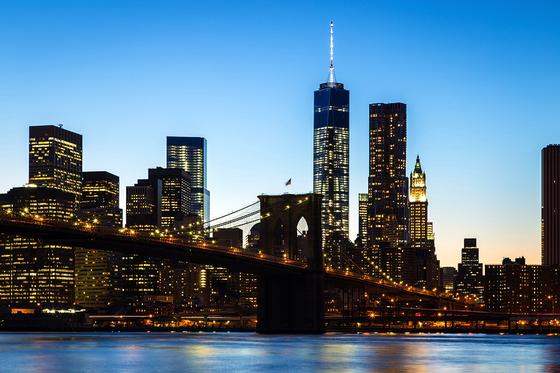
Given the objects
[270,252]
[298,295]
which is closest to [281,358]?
[298,295]

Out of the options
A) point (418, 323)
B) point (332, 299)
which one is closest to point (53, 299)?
point (332, 299)

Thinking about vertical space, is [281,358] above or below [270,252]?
below

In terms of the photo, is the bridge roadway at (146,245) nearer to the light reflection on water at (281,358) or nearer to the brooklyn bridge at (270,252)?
the brooklyn bridge at (270,252)

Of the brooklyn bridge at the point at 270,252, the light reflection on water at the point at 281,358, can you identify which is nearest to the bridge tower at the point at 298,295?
the brooklyn bridge at the point at 270,252

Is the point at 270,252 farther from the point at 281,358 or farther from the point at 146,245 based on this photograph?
the point at 281,358

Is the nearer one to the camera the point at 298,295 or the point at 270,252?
the point at 298,295

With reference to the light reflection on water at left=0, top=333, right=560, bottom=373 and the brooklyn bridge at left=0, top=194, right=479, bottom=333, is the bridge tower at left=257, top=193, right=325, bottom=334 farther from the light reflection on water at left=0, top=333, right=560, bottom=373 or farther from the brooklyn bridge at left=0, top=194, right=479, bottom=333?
the light reflection on water at left=0, top=333, right=560, bottom=373

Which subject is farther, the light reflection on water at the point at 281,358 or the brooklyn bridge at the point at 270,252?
the brooklyn bridge at the point at 270,252

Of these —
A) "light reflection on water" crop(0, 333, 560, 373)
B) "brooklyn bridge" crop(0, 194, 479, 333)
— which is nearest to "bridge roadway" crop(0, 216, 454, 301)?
"brooklyn bridge" crop(0, 194, 479, 333)
